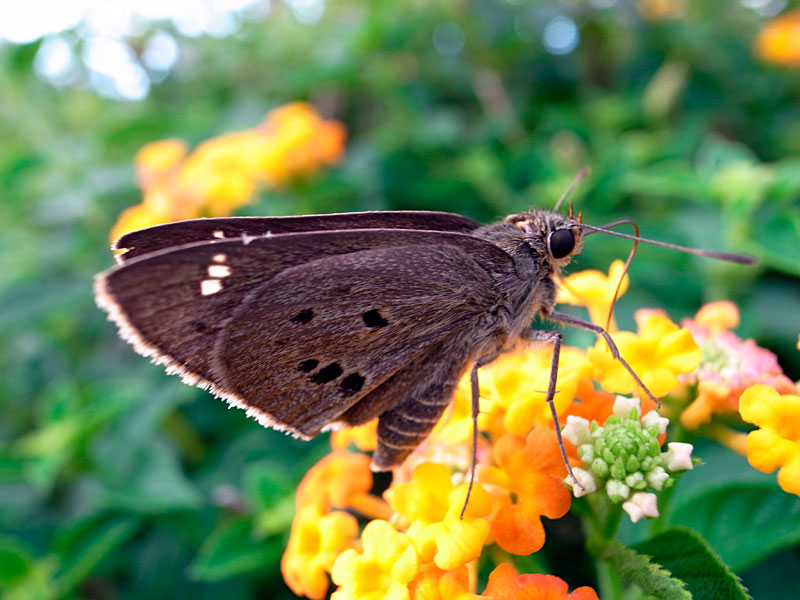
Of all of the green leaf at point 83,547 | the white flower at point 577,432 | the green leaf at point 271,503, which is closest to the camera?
the white flower at point 577,432

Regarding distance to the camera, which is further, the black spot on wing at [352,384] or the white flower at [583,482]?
the black spot on wing at [352,384]

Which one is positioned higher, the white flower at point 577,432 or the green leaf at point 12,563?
the white flower at point 577,432

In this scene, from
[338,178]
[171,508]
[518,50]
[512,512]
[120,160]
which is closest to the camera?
[512,512]

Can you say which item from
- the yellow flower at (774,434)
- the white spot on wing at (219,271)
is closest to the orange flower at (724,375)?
the yellow flower at (774,434)

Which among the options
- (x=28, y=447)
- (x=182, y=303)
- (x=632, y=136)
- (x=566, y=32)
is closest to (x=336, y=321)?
(x=182, y=303)

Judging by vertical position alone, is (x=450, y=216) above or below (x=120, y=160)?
below

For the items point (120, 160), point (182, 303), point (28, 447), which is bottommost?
point (28, 447)

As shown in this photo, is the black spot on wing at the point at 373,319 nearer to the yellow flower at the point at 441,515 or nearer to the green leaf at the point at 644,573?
the yellow flower at the point at 441,515

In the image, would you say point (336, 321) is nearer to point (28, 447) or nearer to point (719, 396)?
point (719, 396)

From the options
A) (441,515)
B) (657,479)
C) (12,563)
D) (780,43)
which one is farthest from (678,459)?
(780,43)
